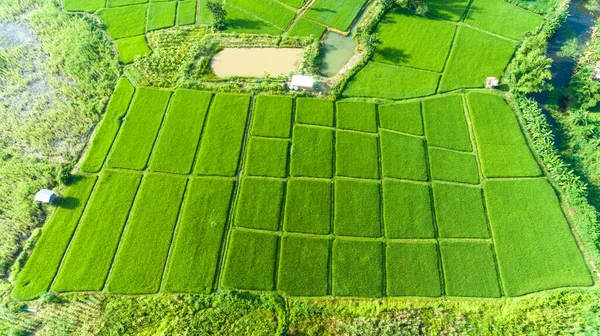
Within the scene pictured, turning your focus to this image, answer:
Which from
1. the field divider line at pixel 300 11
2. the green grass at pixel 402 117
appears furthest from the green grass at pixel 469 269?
the field divider line at pixel 300 11

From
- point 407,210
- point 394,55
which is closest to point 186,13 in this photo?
point 394,55

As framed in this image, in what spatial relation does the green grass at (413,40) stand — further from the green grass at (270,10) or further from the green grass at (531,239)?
the green grass at (531,239)

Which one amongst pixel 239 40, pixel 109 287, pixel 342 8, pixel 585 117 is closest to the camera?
pixel 109 287

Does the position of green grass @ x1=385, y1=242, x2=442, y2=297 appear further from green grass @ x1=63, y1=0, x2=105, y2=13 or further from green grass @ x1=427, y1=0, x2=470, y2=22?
green grass @ x1=63, y1=0, x2=105, y2=13

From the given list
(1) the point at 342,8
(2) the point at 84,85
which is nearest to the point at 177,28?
(2) the point at 84,85

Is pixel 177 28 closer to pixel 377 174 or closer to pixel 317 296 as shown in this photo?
pixel 377 174

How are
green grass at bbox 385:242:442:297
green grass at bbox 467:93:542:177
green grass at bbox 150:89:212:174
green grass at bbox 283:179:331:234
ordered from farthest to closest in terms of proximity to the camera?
green grass at bbox 467:93:542:177, green grass at bbox 150:89:212:174, green grass at bbox 283:179:331:234, green grass at bbox 385:242:442:297

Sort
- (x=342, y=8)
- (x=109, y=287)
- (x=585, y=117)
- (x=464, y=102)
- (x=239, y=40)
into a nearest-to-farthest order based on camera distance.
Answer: (x=109, y=287) → (x=585, y=117) → (x=464, y=102) → (x=239, y=40) → (x=342, y=8)

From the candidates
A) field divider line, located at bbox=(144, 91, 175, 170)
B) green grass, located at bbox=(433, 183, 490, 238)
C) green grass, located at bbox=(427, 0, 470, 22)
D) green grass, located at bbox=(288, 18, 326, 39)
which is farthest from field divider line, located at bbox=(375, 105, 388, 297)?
field divider line, located at bbox=(144, 91, 175, 170)
